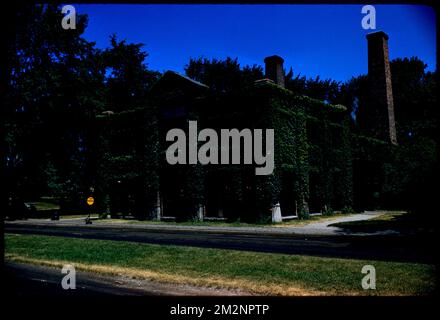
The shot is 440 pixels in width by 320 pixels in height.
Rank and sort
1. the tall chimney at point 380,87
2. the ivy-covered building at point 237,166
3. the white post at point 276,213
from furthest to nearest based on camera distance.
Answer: the tall chimney at point 380,87 < the ivy-covered building at point 237,166 < the white post at point 276,213

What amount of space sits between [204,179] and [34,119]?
1908 cm

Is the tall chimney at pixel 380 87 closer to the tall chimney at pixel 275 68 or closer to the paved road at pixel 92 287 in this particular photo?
the tall chimney at pixel 275 68

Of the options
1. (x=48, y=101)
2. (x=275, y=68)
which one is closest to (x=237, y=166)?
(x=275, y=68)

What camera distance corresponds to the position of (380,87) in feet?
117

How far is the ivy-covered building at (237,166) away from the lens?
22172 mm

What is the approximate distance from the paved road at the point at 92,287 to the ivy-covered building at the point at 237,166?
14.7 metres

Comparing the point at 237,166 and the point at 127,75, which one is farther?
the point at 127,75

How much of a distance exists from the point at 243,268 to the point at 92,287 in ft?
10.7

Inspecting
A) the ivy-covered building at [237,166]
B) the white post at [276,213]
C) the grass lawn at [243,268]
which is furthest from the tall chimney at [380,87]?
the grass lawn at [243,268]

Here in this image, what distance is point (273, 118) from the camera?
21.9 metres

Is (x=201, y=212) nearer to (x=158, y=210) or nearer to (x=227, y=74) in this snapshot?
(x=158, y=210)
